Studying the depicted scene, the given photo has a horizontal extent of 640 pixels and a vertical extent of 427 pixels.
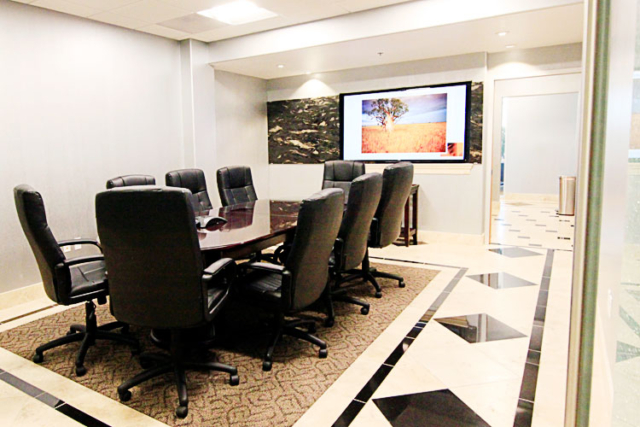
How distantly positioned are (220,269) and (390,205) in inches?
72.7

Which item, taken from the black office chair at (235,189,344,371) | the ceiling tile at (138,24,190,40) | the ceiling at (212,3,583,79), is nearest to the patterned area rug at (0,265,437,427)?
the black office chair at (235,189,344,371)

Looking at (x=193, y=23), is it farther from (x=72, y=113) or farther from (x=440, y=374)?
(x=440, y=374)

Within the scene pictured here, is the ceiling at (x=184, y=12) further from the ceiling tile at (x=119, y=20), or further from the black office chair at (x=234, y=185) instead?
the black office chair at (x=234, y=185)

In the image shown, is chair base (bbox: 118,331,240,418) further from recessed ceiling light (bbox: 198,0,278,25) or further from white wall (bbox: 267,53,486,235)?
white wall (bbox: 267,53,486,235)

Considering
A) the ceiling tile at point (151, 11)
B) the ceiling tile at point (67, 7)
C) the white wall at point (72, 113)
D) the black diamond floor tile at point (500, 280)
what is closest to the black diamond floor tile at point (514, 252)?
the black diamond floor tile at point (500, 280)

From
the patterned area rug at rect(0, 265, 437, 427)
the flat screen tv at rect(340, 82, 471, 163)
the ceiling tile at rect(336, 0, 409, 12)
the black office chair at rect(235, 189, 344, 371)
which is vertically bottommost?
the patterned area rug at rect(0, 265, 437, 427)

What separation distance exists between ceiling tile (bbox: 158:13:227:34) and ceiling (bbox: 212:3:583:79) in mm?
656

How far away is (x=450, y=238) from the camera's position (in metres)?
5.96

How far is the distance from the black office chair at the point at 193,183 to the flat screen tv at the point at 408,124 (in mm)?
2698

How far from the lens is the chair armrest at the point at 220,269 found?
2182mm

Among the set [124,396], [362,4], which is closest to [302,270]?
[124,396]

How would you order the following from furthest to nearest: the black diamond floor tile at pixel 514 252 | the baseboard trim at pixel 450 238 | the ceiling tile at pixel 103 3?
the baseboard trim at pixel 450 238 < the black diamond floor tile at pixel 514 252 < the ceiling tile at pixel 103 3

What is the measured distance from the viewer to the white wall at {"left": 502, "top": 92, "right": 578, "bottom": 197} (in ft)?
33.0

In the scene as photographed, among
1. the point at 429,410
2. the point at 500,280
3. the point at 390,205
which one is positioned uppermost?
the point at 390,205
